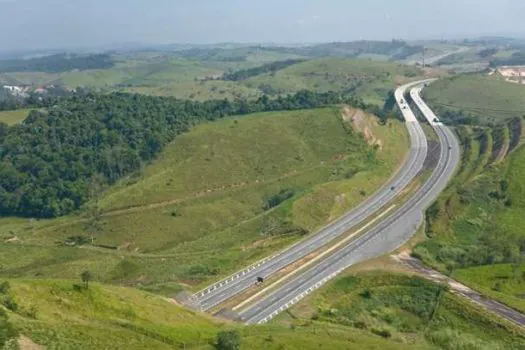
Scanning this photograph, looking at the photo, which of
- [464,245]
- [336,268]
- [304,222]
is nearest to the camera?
[336,268]

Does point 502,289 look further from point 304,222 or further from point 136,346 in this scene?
point 136,346

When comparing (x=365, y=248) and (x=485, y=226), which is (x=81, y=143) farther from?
(x=485, y=226)

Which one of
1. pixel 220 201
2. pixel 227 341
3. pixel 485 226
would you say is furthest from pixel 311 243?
pixel 227 341

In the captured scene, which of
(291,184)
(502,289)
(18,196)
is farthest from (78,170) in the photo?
(502,289)

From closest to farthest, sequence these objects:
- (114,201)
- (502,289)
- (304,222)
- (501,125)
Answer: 1. (502,289)
2. (304,222)
3. (114,201)
4. (501,125)

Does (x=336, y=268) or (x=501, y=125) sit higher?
(x=501, y=125)

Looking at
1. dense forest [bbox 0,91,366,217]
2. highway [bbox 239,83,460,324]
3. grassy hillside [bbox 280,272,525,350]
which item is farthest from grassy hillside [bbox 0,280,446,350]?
dense forest [bbox 0,91,366,217]

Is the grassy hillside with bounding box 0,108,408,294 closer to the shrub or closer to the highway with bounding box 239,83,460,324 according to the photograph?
the highway with bounding box 239,83,460,324
